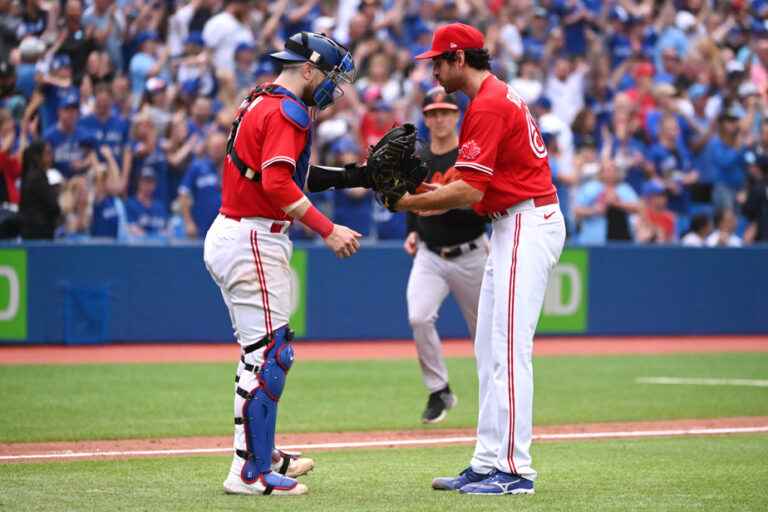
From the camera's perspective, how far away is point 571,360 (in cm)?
1564

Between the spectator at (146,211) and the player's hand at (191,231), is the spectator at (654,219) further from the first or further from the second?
the spectator at (146,211)

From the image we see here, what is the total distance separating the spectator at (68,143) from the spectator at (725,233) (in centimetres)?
951

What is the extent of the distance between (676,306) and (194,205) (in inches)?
294

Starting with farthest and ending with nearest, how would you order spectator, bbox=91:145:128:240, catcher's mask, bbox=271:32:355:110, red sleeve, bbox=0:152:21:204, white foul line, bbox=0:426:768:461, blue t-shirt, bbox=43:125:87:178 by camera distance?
blue t-shirt, bbox=43:125:87:178 → spectator, bbox=91:145:128:240 → red sleeve, bbox=0:152:21:204 → white foul line, bbox=0:426:768:461 → catcher's mask, bbox=271:32:355:110

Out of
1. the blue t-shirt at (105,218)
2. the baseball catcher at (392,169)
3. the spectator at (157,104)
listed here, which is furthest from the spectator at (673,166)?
the baseball catcher at (392,169)

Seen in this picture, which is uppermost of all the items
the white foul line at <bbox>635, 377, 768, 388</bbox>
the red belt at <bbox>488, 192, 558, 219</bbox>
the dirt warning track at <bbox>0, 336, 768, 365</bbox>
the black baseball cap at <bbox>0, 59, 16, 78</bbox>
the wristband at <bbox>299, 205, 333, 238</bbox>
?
the black baseball cap at <bbox>0, 59, 16, 78</bbox>

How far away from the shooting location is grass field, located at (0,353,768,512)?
6.71 meters

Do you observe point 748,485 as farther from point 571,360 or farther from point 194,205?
point 194,205

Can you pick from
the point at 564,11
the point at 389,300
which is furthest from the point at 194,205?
the point at 564,11

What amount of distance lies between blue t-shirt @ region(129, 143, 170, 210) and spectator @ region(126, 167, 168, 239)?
84 millimetres

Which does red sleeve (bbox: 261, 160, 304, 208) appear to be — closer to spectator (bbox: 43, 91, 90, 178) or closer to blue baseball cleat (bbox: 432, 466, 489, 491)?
blue baseball cleat (bbox: 432, 466, 489, 491)

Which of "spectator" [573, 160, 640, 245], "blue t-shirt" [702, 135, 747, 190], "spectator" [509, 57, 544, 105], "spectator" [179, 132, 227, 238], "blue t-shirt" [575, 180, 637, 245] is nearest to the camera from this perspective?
"spectator" [179, 132, 227, 238]

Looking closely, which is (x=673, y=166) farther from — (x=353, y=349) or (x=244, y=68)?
(x=244, y=68)

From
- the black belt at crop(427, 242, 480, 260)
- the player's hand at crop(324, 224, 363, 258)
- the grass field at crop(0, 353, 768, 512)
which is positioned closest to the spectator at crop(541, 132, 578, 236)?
the grass field at crop(0, 353, 768, 512)
